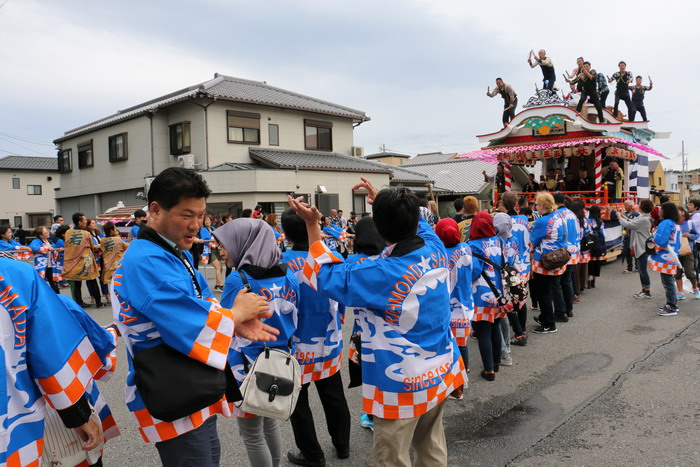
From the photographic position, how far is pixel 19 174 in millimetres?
35062

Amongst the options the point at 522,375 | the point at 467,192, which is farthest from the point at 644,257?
the point at 467,192

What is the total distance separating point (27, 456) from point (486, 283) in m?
4.07

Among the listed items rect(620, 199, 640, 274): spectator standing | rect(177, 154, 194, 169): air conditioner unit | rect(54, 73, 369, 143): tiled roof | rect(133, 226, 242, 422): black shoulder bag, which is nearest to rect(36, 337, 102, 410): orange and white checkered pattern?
rect(133, 226, 242, 422): black shoulder bag

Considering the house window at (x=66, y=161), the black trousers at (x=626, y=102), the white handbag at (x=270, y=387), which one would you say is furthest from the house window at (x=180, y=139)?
the white handbag at (x=270, y=387)

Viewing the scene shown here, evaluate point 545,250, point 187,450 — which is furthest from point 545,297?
point 187,450

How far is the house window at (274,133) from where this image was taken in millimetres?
20800

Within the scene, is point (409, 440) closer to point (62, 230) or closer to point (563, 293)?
point (563, 293)

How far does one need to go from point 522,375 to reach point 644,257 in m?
5.12

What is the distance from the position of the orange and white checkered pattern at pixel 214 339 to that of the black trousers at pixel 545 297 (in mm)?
5631

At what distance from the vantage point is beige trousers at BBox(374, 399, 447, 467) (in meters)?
2.31

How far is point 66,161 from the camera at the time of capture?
84.4 ft

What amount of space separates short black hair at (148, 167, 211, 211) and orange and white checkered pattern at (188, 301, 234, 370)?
506 mm

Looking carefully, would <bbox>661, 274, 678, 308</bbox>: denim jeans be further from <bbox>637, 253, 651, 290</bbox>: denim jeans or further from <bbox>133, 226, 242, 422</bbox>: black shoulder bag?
<bbox>133, 226, 242, 422</bbox>: black shoulder bag

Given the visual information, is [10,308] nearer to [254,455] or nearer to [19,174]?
[254,455]
